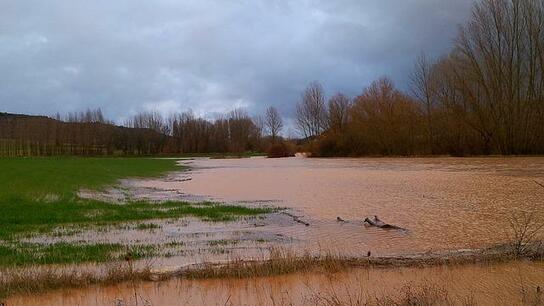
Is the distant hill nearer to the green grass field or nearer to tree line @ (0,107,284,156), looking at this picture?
tree line @ (0,107,284,156)

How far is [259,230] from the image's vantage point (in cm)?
1464

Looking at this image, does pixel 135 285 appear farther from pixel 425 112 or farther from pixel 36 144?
pixel 36 144

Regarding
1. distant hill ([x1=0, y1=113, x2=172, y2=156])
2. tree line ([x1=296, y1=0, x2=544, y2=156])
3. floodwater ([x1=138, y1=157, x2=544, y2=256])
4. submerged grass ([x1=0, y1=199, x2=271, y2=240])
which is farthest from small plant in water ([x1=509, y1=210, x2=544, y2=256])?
distant hill ([x1=0, y1=113, x2=172, y2=156])

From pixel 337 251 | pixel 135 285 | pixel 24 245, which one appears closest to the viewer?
pixel 135 285

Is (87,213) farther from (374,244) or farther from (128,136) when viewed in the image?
(128,136)

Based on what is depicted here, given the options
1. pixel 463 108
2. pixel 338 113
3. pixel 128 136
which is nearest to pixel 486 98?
pixel 463 108

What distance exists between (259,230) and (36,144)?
143503 mm

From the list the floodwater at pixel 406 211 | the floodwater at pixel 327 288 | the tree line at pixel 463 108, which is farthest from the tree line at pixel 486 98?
the floodwater at pixel 327 288

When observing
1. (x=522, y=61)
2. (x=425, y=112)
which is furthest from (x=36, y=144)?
(x=522, y=61)

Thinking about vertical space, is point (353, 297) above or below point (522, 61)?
below

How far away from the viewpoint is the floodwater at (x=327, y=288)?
24.0ft

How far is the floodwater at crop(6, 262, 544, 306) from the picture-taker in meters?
7.32

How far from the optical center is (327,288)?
316 inches

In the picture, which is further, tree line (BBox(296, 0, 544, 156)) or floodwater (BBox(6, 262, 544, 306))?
tree line (BBox(296, 0, 544, 156))
